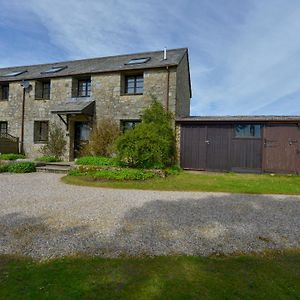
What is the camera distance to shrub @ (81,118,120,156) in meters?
15.6

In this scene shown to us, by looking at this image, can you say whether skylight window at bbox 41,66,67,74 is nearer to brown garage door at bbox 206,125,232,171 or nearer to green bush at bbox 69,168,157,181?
green bush at bbox 69,168,157,181

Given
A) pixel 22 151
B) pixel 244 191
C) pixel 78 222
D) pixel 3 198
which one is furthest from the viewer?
pixel 22 151

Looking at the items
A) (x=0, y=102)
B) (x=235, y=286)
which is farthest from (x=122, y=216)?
(x=0, y=102)

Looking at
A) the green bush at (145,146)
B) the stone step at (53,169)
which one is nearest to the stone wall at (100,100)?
the green bush at (145,146)

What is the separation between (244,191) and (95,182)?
5.60 m

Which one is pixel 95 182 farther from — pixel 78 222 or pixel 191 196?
pixel 78 222

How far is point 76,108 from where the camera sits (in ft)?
52.2

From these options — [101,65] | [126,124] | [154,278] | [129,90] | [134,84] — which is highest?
[101,65]

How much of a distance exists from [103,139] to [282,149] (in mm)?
9800

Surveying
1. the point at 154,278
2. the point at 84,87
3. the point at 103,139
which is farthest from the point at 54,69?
the point at 154,278

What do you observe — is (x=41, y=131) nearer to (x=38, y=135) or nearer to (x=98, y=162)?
(x=38, y=135)

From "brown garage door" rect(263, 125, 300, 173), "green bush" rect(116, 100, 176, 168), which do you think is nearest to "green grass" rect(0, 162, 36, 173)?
"green bush" rect(116, 100, 176, 168)

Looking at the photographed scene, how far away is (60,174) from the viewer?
510 inches

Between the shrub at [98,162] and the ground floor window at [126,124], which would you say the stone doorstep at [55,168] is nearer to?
the shrub at [98,162]
